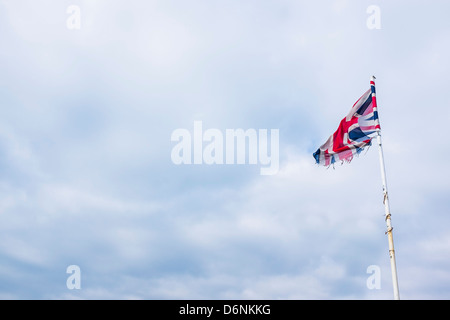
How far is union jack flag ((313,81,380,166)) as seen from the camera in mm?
30500

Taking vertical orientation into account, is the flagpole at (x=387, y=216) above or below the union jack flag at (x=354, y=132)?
below

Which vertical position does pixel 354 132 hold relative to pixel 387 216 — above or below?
above

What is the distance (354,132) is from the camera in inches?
1225

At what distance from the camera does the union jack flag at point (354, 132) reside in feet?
100

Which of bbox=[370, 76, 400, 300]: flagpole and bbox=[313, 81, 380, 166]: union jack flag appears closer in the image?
bbox=[370, 76, 400, 300]: flagpole

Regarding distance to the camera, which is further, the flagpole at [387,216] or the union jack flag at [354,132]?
the union jack flag at [354,132]

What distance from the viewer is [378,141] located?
29.5m

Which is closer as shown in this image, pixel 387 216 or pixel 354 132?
pixel 387 216

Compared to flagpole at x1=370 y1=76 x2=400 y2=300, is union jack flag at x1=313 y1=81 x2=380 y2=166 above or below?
above
